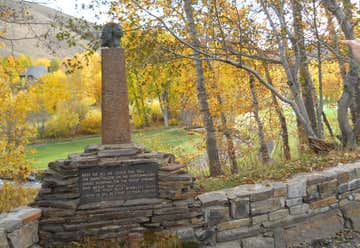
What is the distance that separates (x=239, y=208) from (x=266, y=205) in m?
0.43

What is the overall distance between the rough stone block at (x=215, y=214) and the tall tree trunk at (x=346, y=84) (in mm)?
4281

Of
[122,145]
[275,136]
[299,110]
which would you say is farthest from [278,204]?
[275,136]

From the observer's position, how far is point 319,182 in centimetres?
582

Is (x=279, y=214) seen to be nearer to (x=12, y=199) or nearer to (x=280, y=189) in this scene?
(x=280, y=189)

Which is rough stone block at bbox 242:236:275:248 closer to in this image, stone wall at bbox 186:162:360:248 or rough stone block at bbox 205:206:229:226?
stone wall at bbox 186:162:360:248

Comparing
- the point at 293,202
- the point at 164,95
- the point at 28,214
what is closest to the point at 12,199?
the point at 28,214

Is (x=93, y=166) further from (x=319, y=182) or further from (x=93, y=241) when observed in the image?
(x=319, y=182)

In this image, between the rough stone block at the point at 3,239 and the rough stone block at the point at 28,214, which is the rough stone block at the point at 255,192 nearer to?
the rough stone block at the point at 28,214

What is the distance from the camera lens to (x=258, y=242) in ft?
17.6

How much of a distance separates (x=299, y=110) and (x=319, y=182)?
2.89 meters

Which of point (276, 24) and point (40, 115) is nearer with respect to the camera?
point (276, 24)

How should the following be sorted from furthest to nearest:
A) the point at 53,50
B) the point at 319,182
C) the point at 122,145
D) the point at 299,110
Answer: the point at 299,110 < the point at 53,50 < the point at 319,182 < the point at 122,145

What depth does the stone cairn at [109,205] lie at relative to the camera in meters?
4.96

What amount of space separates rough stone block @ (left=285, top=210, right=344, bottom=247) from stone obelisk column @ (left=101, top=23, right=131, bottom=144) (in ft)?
9.09
